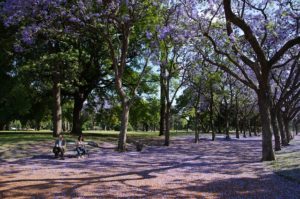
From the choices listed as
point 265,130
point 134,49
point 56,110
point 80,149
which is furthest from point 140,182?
point 134,49

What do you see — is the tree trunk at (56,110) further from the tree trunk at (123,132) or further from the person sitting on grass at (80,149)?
the person sitting on grass at (80,149)

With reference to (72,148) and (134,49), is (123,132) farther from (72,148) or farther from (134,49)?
(134,49)

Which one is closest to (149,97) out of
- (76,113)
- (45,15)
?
(76,113)

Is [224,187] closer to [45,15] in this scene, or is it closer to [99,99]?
[45,15]

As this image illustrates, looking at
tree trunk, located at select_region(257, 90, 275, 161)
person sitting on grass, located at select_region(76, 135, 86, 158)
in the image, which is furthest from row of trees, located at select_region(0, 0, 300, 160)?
person sitting on grass, located at select_region(76, 135, 86, 158)

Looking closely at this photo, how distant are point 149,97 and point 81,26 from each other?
20.5 metres

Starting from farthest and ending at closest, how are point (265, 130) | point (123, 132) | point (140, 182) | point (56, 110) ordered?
point (56, 110) < point (123, 132) < point (265, 130) < point (140, 182)

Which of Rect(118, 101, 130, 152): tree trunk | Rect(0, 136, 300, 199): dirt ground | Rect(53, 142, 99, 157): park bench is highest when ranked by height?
Rect(118, 101, 130, 152): tree trunk

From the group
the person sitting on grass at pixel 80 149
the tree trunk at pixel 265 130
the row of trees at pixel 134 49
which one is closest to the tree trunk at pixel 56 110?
the row of trees at pixel 134 49

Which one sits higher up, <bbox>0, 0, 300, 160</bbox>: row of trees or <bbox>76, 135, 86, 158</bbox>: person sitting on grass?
<bbox>0, 0, 300, 160</bbox>: row of trees

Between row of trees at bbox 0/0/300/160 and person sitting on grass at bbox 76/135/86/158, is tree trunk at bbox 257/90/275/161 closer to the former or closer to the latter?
row of trees at bbox 0/0/300/160

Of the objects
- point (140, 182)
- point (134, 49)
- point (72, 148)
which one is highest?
point (134, 49)

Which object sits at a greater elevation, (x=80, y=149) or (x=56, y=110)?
(x=56, y=110)

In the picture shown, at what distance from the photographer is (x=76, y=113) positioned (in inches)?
1444
